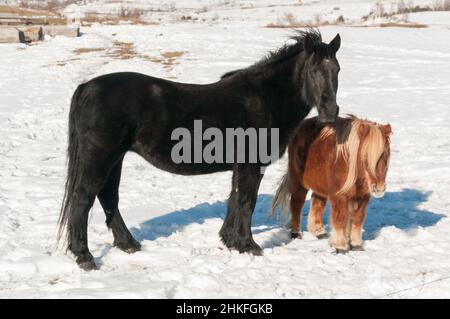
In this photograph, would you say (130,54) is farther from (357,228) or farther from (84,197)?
(357,228)

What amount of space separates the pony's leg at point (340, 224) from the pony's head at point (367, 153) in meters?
0.14

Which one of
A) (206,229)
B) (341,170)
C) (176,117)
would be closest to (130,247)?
(206,229)

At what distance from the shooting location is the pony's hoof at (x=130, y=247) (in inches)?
184

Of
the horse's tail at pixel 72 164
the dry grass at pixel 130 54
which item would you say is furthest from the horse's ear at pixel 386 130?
the dry grass at pixel 130 54

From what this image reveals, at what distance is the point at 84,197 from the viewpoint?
4297mm

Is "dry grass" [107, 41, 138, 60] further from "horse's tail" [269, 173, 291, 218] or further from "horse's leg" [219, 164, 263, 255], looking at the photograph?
"horse's leg" [219, 164, 263, 255]

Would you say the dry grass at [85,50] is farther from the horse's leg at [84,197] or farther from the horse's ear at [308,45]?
the horse's ear at [308,45]

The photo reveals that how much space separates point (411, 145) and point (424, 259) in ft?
16.2

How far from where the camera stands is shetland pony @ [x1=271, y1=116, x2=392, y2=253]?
446 centimetres

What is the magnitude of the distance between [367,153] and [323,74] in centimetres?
84

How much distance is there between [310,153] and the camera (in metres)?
4.91

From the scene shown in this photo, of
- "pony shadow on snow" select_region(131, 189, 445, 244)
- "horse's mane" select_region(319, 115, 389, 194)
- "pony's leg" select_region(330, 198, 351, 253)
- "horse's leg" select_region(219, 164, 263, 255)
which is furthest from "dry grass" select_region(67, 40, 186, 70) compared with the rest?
"pony's leg" select_region(330, 198, 351, 253)

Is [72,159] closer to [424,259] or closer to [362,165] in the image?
[362,165]
